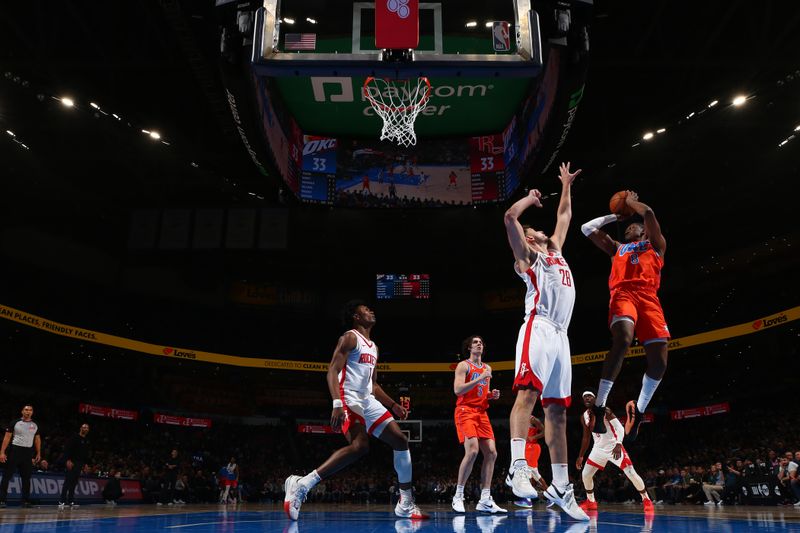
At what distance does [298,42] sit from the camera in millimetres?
6762

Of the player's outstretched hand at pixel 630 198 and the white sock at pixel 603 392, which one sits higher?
the player's outstretched hand at pixel 630 198

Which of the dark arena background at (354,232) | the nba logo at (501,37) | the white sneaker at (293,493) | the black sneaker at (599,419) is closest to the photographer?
the black sneaker at (599,419)

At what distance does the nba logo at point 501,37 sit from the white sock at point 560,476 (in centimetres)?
416

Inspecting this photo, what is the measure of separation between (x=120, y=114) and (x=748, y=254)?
901 inches

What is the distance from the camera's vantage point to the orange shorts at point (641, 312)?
5.65 meters

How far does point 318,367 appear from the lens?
27.3 m

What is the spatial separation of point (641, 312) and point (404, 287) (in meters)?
19.2


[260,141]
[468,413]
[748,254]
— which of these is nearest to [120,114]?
[260,141]

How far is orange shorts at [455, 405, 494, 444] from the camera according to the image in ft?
26.7

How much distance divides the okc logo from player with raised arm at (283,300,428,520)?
3068 millimetres

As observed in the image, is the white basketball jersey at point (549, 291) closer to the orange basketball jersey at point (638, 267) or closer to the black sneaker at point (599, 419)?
the orange basketball jersey at point (638, 267)

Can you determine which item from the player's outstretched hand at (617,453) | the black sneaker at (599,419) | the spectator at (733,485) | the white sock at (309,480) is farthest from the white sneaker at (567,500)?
the spectator at (733,485)

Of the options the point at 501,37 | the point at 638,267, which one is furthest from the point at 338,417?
the point at 501,37

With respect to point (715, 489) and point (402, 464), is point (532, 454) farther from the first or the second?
point (715, 489)
